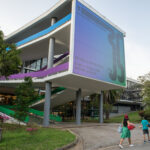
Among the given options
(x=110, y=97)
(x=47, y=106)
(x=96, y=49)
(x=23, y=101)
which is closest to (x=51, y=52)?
(x=96, y=49)

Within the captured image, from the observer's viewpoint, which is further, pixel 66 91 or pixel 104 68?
pixel 66 91

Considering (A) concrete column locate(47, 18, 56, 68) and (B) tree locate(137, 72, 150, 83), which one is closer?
(A) concrete column locate(47, 18, 56, 68)

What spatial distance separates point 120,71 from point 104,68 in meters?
4.18

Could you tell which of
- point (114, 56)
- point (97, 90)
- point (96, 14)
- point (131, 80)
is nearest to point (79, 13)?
point (96, 14)

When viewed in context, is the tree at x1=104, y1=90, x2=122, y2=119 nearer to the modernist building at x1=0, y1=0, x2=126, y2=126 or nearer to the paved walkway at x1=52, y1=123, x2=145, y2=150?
the modernist building at x1=0, y1=0, x2=126, y2=126

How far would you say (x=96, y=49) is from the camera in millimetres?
18500

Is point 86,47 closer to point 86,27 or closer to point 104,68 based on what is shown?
point 86,27

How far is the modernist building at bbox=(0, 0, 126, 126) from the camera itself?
1661 cm

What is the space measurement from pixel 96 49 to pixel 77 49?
3.28 metres

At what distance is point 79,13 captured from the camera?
17453 millimetres

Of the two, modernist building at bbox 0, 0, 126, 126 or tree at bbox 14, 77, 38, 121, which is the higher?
modernist building at bbox 0, 0, 126, 126

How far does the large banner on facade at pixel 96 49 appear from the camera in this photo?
16.7m

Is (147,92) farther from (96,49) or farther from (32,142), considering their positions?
(32,142)

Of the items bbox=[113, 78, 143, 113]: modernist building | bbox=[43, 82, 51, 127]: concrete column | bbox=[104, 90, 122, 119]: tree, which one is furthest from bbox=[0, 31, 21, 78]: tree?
bbox=[113, 78, 143, 113]: modernist building
